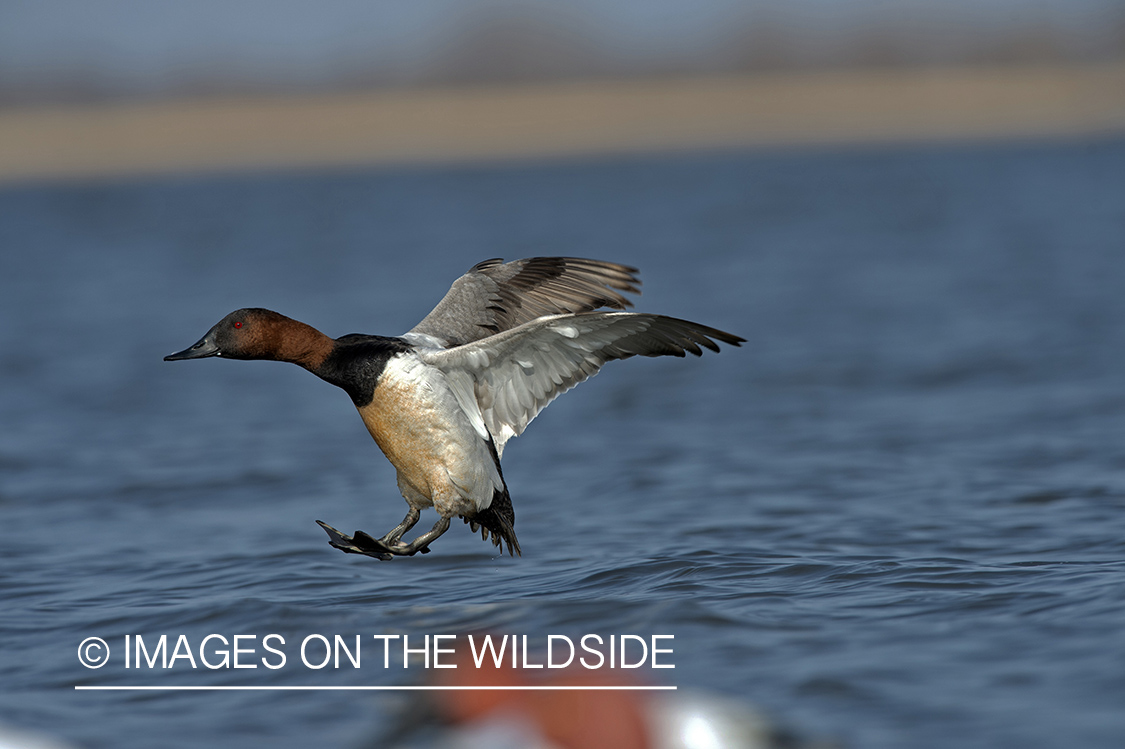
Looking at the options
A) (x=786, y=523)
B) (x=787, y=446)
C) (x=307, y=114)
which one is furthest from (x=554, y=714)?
(x=307, y=114)

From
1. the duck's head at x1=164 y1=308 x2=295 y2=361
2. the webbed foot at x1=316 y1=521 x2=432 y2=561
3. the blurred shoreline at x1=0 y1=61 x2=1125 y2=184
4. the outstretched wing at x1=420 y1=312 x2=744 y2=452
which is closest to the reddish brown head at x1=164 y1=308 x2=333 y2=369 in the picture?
the duck's head at x1=164 y1=308 x2=295 y2=361

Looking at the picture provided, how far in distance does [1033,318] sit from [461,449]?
10211 millimetres

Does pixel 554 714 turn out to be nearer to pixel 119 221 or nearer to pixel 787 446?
pixel 787 446

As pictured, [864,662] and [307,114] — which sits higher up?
[307,114]

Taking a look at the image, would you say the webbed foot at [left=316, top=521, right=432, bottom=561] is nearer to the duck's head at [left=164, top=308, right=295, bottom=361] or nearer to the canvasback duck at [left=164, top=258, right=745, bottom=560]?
the canvasback duck at [left=164, top=258, right=745, bottom=560]

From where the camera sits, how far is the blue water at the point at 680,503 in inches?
201

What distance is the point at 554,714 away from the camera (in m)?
3.86

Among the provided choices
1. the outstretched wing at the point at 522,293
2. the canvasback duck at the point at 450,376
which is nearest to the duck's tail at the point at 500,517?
the canvasback duck at the point at 450,376

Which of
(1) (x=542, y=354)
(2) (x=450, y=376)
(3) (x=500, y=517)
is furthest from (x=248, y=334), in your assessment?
(3) (x=500, y=517)
